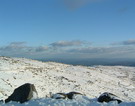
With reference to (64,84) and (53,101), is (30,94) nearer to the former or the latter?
(53,101)

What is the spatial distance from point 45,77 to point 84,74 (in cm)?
1566

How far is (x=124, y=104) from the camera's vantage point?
67.4 ft

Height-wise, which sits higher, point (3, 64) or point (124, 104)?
point (3, 64)

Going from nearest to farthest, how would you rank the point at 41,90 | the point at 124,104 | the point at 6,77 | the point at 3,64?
1. the point at 124,104
2. the point at 41,90
3. the point at 6,77
4. the point at 3,64

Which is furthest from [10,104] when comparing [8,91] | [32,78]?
[32,78]

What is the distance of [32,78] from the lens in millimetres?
45031

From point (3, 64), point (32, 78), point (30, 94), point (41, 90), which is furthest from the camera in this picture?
point (3, 64)

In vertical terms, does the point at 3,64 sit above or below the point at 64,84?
above

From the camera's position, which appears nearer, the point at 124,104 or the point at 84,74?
the point at 124,104

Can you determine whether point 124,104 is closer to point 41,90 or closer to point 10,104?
point 10,104

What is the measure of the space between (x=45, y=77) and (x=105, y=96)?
2492 cm

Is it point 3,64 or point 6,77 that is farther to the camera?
point 3,64

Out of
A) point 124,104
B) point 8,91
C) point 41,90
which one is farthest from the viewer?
point 41,90

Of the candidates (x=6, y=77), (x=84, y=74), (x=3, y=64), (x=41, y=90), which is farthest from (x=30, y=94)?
(x=84, y=74)
